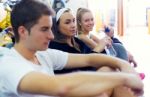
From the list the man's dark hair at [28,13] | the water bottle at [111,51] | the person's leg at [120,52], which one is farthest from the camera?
the person's leg at [120,52]

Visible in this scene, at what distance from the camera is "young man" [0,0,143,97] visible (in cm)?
90

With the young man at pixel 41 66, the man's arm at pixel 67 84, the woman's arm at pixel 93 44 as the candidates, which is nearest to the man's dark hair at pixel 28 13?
the young man at pixel 41 66

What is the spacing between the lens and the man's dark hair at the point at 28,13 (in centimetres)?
114

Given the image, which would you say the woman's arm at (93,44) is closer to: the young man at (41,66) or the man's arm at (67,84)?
the young man at (41,66)

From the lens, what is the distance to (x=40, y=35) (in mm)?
1169

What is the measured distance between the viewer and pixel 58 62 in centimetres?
148

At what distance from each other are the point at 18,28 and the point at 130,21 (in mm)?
7680

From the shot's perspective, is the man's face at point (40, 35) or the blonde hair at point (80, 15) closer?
the man's face at point (40, 35)

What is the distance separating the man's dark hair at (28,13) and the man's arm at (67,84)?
0.29 m

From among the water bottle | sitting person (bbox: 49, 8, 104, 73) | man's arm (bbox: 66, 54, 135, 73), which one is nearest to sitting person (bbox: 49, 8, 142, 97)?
sitting person (bbox: 49, 8, 104, 73)

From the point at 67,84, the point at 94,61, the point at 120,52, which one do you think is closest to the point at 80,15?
the point at 120,52

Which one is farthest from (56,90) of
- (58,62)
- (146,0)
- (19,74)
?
(146,0)

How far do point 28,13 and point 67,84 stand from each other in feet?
1.32

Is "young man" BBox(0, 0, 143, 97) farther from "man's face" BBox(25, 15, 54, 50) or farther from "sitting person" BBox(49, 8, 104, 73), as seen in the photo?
"sitting person" BBox(49, 8, 104, 73)
